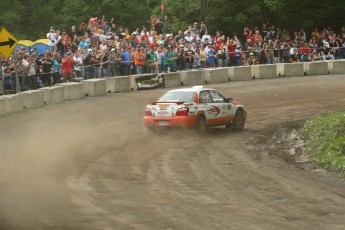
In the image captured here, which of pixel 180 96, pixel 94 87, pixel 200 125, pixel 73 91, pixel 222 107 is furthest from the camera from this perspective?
pixel 94 87

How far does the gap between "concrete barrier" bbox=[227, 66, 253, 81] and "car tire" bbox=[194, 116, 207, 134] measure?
18.0m

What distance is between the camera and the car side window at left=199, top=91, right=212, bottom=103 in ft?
83.6

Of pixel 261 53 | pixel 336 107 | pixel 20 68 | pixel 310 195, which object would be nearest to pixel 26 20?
pixel 261 53

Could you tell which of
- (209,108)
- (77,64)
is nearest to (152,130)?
(209,108)

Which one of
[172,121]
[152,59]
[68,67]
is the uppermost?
[152,59]

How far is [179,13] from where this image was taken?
5122 centimetres

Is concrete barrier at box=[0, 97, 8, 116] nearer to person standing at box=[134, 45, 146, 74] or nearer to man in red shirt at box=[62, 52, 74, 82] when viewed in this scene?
man in red shirt at box=[62, 52, 74, 82]

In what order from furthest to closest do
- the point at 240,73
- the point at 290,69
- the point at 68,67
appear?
the point at 290,69
the point at 240,73
the point at 68,67

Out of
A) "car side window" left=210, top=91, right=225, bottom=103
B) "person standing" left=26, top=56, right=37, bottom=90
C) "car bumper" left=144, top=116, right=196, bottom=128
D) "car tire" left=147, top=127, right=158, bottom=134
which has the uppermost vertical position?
"person standing" left=26, top=56, right=37, bottom=90

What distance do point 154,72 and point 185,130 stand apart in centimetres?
1580

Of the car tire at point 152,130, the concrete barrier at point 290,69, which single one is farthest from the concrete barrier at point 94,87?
the concrete barrier at point 290,69

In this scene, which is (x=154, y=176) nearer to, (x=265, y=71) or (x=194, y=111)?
(x=194, y=111)

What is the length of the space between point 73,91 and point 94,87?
1.72 meters

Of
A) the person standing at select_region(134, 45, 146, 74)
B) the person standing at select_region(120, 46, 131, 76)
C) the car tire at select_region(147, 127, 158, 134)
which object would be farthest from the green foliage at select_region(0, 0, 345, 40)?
the car tire at select_region(147, 127, 158, 134)
